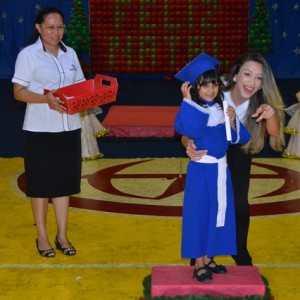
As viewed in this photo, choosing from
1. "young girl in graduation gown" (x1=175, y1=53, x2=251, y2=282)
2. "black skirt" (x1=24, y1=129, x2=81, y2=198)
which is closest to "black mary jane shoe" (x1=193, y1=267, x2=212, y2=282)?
"young girl in graduation gown" (x1=175, y1=53, x2=251, y2=282)

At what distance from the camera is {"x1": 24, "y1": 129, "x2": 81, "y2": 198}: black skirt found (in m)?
6.34

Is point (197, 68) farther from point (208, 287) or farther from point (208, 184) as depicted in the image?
point (208, 287)

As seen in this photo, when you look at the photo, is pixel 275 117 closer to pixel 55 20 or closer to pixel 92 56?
pixel 55 20

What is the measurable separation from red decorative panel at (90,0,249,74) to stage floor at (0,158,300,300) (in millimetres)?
9134

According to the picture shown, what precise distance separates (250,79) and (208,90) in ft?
1.73

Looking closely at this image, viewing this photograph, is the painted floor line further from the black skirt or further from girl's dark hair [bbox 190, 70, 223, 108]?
girl's dark hair [bbox 190, 70, 223, 108]

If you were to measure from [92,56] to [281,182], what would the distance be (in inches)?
420

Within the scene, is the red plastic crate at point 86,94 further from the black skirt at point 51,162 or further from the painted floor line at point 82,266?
the painted floor line at point 82,266

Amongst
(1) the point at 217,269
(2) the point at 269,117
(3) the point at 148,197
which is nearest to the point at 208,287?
(1) the point at 217,269

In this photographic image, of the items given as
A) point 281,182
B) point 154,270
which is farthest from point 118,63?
point 154,270

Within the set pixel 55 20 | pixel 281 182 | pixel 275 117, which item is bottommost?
pixel 281 182

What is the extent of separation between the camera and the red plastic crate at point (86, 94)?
591 cm

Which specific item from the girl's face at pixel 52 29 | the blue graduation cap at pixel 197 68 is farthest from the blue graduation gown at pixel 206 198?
the girl's face at pixel 52 29

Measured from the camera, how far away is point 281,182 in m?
8.90
